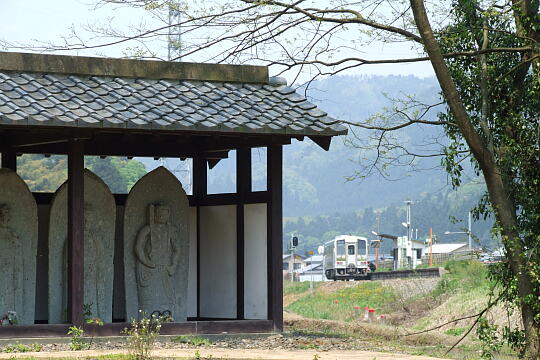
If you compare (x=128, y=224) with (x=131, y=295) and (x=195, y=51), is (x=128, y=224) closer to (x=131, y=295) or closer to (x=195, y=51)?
(x=131, y=295)

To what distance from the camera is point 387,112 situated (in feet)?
46.7

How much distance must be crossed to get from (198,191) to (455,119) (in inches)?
186

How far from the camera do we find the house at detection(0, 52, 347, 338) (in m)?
13.2

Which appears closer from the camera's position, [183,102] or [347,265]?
[183,102]

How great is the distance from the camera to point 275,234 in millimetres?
14250

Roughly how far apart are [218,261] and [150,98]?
10.6 feet

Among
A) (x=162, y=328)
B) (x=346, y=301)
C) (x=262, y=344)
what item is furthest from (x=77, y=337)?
(x=346, y=301)

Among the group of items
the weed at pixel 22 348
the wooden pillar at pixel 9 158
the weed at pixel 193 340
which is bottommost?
the weed at pixel 193 340

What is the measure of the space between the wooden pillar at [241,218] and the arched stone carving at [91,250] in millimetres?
1870

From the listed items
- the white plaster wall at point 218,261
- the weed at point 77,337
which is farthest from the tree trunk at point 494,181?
the weed at point 77,337

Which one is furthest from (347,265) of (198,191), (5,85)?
(5,85)

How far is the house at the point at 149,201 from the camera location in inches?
518

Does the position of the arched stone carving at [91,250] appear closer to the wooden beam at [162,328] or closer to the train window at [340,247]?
the wooden beam at [162,328]

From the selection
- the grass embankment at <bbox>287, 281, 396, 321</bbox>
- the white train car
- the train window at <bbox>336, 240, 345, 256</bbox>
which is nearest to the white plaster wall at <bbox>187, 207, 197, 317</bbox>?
the grass embankment at <bbox>287, 281, 396, 321</bbox>
